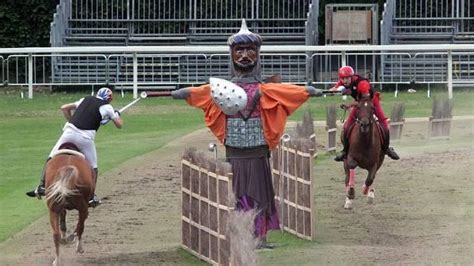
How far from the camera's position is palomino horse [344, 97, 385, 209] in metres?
18.7

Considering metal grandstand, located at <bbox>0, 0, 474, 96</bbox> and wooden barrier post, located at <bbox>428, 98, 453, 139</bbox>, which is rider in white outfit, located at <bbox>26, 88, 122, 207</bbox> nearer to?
wooden barrier post, located at <bbox>428, 98, 453, 139</bbox>

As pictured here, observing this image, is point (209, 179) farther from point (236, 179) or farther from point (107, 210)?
point (107, 210)

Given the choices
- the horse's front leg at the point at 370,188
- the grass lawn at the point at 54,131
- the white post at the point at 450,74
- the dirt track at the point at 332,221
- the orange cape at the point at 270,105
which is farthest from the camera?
the white post at the point at 450,74

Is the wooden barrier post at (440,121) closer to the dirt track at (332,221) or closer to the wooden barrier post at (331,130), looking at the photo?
the wooden barrier post at (331,130)

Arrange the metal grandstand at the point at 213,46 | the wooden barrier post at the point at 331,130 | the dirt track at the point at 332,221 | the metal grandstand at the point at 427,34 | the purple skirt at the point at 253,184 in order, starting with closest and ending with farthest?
the purple skirt at the point at 253,184 → the dirt track at the point at 332,221 → the wooden barrier post at the point at 331,130 → the metal grandstand at the point at 213,46 → the metal grandstand at the point at 427,34

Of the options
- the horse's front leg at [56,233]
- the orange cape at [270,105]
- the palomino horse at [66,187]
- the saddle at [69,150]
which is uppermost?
the orange cape at [270,105]

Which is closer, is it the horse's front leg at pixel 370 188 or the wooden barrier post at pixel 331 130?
the horse's front leg at pixel 370 188

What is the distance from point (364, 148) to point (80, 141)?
4.97m

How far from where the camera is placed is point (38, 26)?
40906mm

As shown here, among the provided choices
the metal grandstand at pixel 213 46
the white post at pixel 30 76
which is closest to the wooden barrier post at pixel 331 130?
the metal grandstand at pixel 213 46

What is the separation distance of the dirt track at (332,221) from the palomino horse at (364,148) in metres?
0.30

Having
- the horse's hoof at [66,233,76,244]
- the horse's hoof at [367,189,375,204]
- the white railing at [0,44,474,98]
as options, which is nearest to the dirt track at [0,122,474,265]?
the horse's hoof at [367,189,375,204]

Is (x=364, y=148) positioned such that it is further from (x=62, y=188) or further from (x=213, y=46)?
(x=213, y=46)

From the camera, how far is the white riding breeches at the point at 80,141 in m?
15.6
